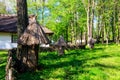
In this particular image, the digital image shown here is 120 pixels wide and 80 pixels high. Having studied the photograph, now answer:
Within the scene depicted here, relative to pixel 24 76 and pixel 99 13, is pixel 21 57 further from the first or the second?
A: pixel 99 13

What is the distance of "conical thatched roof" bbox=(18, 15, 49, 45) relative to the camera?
13.8 metres

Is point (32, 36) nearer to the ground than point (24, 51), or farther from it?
farther from it

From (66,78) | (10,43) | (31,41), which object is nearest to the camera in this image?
(66,78)

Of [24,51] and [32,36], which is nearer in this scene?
[32,36]

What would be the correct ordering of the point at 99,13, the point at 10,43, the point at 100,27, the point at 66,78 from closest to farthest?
the point at 66,78 → the point at 10,43 → the point at 99,13 → the point at 100,27

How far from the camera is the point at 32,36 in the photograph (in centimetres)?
1393

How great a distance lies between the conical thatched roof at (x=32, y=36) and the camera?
13.8 metres

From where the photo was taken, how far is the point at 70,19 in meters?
61.0

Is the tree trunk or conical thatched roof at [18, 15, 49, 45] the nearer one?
conical thatched roof at [18, 15, 49, 45]

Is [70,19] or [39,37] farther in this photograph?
[70,19]

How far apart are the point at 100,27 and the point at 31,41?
54.3 metres

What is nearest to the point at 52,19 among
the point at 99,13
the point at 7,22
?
the point at 99,13

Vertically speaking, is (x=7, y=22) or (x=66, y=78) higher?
(x=7, y=22)

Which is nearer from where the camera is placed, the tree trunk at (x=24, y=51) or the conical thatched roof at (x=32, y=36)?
the conical thatched roof at (x=32, y=36)
